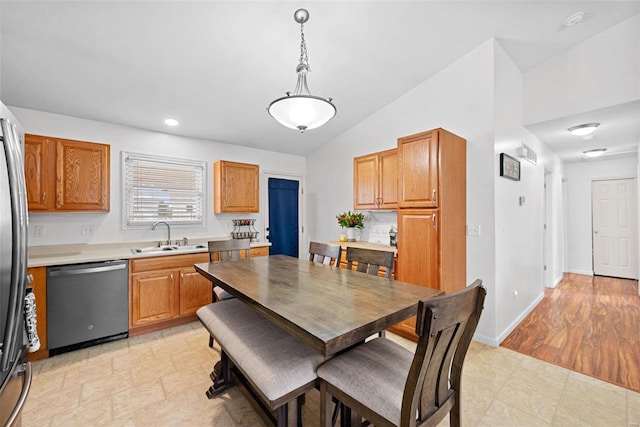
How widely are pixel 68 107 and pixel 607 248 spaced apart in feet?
29.4

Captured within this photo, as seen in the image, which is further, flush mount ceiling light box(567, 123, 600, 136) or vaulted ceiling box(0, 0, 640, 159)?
flush mount ceiling light box(567, 123, 600, 136)

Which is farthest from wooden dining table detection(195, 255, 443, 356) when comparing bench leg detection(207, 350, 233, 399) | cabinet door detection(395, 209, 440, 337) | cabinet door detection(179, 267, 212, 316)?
cabinet door detection(179, 267, 212, 316)

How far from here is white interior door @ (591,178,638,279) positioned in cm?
516

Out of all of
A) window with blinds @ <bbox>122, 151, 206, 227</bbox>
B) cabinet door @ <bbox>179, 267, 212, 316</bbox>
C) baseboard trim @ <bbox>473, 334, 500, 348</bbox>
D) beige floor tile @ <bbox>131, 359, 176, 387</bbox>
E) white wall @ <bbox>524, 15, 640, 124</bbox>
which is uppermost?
white wall @ <bbox>524, 15, 640, 124</bbox>

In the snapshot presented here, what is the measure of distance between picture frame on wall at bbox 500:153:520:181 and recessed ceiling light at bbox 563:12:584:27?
4.14 ft

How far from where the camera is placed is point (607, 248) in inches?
215

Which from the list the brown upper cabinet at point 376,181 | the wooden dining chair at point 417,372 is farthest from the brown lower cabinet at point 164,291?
the wooden dining chair at point 417,372

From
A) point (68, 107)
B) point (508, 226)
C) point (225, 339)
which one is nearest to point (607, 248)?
point (508, 226)

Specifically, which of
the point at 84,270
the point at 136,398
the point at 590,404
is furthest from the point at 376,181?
the point at 84,270

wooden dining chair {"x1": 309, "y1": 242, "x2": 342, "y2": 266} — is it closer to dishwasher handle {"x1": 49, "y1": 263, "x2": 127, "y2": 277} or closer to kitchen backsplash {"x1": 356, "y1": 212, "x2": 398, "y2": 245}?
kitchen backsplash {"x1": 356, "y1": 212, "x2": 398, "y2": 245}

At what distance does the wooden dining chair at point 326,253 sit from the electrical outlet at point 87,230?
264cm

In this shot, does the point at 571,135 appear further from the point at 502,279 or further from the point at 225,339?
the point at 225,339

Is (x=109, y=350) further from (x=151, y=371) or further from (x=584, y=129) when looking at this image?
(x=584, y=129)

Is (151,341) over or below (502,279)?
below
